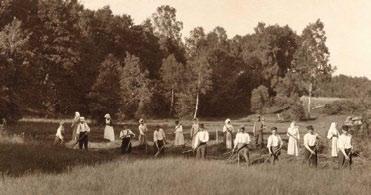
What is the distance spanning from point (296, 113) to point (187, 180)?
5493 cm

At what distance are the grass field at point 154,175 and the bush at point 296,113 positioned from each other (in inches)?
1760

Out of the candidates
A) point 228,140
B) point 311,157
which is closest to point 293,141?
point 311,157

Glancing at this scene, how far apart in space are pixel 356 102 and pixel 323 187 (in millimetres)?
13522

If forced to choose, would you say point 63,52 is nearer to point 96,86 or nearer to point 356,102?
point 96,86

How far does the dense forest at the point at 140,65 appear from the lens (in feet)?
144

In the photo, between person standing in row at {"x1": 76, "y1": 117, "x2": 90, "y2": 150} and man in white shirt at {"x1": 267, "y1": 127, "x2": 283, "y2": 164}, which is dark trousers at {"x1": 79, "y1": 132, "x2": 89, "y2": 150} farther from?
man in white shirt at {"x1": 267, "y1": 127, "x2": 283, "y2": 164}

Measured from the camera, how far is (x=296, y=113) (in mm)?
71000

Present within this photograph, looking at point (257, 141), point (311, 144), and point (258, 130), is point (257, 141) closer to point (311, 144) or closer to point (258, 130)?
point (258, 130)

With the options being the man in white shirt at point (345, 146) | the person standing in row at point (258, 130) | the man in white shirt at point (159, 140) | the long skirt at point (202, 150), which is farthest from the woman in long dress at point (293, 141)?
the man in white shirt at point (159, 140)

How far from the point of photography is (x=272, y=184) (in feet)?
58.7

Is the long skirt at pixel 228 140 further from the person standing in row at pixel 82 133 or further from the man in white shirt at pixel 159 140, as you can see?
the person standing in row at pixel 82 133

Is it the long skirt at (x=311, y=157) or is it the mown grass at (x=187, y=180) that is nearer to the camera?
the mown grass at (x=187, y=180)

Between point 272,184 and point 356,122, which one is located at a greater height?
point 356,122

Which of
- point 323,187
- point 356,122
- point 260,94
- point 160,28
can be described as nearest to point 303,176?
point 323,187
